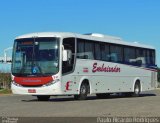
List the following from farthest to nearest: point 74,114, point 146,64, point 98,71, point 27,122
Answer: point 146,64, point 98,71, point 74,114, point 27,122

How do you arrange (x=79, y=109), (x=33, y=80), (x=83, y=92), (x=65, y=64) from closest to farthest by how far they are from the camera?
(x=79, y=109), (x=33, y=80), (x=65, y=64), (x=83, y=92)

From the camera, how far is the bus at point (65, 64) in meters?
25.2

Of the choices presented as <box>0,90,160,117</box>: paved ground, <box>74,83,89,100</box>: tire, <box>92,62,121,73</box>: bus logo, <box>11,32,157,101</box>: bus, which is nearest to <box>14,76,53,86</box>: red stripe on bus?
<box>11,32,157,101</box>: bus

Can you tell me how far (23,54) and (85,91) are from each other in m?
3.97

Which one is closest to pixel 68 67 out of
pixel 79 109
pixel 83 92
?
pixel 83 92

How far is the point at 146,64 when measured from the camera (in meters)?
35.3

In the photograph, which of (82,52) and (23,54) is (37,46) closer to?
(23,54)

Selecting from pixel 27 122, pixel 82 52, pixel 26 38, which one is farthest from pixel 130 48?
pixel 27 122

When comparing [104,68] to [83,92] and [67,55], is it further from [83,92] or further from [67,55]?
[67,55]

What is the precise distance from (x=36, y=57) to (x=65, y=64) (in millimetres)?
1458

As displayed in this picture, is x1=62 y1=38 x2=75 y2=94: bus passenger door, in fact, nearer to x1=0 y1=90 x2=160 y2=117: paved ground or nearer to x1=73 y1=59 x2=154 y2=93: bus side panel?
x1=73 y1=59 x2=154 y2=93: bus side panel

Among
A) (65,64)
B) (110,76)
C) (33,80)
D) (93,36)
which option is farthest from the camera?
(110,76)

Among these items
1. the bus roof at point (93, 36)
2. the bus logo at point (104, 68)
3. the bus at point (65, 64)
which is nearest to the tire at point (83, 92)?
the bus at point (65, 64)

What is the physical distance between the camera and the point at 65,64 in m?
25.6
